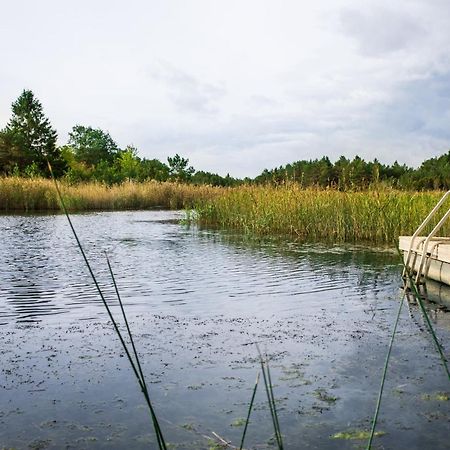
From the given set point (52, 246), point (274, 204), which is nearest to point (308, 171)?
point (274, 204)

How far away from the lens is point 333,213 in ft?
37.8

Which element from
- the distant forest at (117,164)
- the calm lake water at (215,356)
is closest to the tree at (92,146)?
the distant forest at (117,164)

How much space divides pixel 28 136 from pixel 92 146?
12.0m

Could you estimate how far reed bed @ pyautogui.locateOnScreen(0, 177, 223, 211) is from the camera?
22.3 m

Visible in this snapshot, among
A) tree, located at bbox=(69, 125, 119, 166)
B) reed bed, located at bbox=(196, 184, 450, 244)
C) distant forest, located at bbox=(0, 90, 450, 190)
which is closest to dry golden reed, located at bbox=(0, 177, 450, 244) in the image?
reed bed, located at bbox=(196, 184, 450, 244)

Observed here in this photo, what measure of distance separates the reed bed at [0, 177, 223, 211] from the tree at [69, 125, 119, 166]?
25.3 metres

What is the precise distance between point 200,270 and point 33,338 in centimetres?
339

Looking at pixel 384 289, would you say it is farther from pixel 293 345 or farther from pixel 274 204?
pixel 274 204

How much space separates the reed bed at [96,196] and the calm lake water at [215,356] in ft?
44.5

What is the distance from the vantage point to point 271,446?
248 centimetres

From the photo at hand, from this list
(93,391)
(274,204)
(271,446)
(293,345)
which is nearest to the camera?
(271,446)

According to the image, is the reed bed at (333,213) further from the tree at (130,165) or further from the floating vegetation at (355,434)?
the tree at (130,165)

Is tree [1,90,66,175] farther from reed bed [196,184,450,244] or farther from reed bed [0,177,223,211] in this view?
reed bed [196,184,450,244]

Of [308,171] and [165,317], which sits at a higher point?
[308,171]
